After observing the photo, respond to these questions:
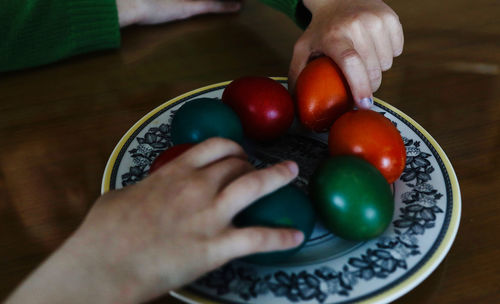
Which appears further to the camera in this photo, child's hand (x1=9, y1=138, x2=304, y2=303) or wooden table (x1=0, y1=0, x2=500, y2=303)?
wooden table (x1=0, y1=0, x2=500, y2=303)

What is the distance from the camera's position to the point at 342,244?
58 cm

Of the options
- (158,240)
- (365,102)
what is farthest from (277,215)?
(365,102)

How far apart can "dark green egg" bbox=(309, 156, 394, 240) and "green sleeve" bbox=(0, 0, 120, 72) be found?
650mm

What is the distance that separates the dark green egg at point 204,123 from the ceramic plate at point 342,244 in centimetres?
7

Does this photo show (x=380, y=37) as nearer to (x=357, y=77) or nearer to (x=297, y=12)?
(x=357, y=77)

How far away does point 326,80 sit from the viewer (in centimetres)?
72

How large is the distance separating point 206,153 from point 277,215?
11cm

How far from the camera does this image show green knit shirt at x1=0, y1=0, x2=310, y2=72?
95 centimetres

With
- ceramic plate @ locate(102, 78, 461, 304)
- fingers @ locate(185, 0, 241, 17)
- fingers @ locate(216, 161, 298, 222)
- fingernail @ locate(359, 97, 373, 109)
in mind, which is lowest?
ceramic plate @ locate(102, 78, 461, 304)

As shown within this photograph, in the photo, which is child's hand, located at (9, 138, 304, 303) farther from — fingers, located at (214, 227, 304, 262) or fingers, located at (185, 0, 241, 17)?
fingers, located at (185, 0, 241, 17)

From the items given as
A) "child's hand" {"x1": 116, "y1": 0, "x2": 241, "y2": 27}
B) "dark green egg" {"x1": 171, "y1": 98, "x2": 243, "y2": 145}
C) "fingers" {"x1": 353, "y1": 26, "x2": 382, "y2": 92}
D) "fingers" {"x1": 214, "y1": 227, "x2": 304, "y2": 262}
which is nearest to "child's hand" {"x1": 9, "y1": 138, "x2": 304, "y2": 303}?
"fingers" {"x1": 214, "y1": 227, "x2": 304, "y2": 262}

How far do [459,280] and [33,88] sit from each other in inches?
31.7

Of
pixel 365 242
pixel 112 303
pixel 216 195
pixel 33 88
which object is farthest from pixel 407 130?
pixel 33 88

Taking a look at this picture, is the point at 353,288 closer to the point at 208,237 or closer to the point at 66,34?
the point at 208,237
